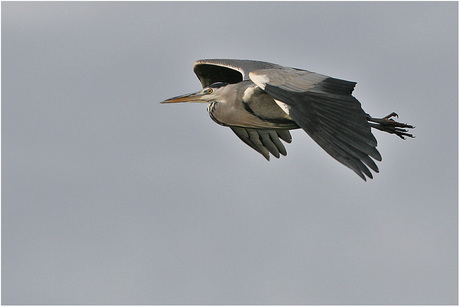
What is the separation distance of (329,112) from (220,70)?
11.1ft

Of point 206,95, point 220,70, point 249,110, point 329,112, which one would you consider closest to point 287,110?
point 329,112

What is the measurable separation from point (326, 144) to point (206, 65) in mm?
3893

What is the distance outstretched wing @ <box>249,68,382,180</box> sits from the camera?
8.40 metres

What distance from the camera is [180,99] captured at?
11.0 meters

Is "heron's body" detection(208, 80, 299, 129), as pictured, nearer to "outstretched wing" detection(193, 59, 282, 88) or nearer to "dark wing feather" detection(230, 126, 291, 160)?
"outstretched wing" detection(193, 59, 282, 88)

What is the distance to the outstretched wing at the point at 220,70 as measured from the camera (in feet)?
37.4

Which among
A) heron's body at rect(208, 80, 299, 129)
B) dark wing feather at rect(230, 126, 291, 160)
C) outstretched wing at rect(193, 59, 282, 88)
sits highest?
outstretched wing at rect(193, 59, 282, 88)

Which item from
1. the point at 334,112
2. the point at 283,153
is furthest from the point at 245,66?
the point at 334,112

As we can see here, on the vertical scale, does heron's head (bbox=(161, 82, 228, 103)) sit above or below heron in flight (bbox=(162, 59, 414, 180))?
above

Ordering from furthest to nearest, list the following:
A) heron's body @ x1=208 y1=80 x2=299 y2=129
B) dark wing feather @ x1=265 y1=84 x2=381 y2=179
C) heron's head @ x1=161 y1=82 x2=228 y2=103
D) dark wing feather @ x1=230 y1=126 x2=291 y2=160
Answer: dark wing feather @ x1=230 y1=126 x2=291 y2=160 < heron's head @ x1=161 y1=82 x2=228 y2=103 < heron's body @ x1=208 y1=80 x2=299 y2=129 < dark wing feather @ x1=265 y1=84 x2=381 y2=179

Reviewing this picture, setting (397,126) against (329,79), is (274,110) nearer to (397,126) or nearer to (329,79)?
(329,79)

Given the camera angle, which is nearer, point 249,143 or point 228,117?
point 228,117

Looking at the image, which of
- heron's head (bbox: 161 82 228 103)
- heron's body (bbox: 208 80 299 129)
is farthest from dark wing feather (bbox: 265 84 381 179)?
heron's head (bbox: 161 82 228 103)

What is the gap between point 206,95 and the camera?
1090 centimetres
